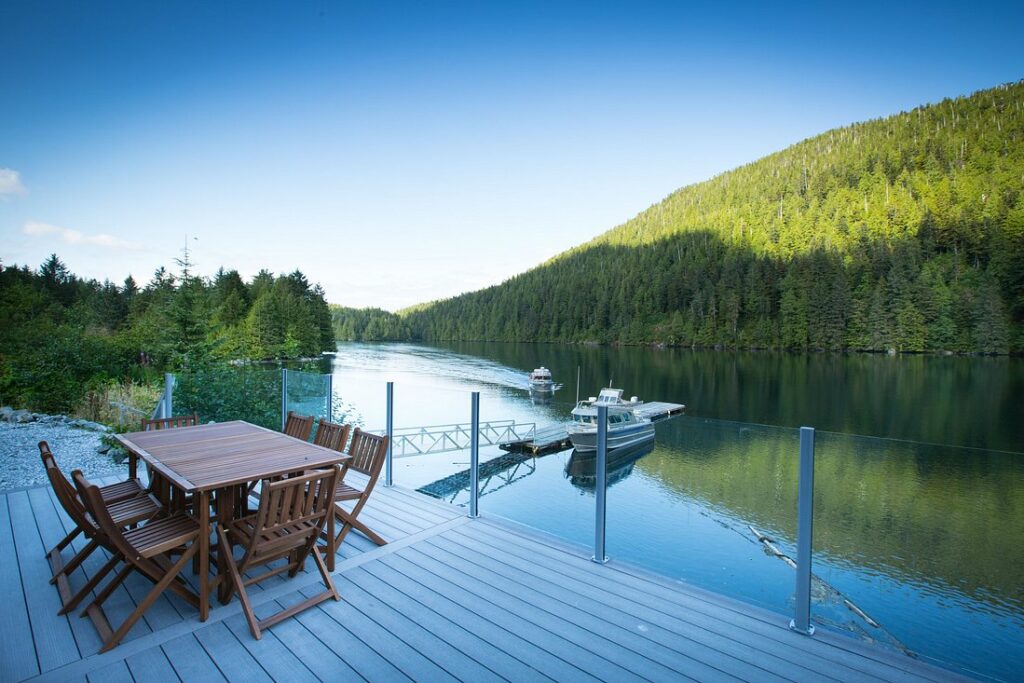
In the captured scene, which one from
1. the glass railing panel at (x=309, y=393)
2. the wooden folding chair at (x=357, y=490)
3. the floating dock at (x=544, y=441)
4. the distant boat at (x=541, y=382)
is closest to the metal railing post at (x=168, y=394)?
the glass railing panel at (x=309, y=393)

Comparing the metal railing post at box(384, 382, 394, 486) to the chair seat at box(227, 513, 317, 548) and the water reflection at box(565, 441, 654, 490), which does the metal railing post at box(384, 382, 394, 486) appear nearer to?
the chair seat at box(227, 513, 317, 548)

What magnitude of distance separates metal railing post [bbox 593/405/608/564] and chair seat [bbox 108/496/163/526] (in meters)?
2.72

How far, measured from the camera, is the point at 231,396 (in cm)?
714

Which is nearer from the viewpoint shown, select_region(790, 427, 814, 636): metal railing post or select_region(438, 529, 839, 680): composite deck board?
select_region(438, 529, 839, 680): composite deck board

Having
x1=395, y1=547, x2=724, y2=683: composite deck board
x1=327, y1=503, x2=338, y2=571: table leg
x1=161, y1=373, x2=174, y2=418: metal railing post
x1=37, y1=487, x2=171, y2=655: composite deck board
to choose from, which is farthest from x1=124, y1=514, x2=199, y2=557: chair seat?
x1=161, y1=373, x2=174, y2=418: metal railing post

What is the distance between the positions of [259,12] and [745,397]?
29.5 m

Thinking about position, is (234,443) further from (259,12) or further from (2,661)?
(259,12)

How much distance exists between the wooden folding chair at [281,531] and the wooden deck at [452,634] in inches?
3.2

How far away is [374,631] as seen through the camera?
2293mm

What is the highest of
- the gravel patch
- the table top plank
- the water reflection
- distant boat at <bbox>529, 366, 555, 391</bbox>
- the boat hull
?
the boat hull

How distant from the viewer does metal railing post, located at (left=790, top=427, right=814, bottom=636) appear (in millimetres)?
2369

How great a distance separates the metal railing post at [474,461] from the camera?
12.6 feet

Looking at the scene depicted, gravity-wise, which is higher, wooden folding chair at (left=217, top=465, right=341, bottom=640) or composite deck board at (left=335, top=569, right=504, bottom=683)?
wooden folding chair at (left=217, top=465, right=341, bottom=640)

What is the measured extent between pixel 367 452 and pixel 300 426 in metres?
1.16
